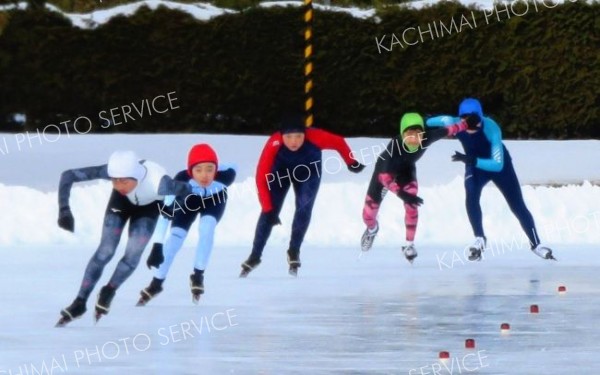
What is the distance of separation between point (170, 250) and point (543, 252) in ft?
13.4

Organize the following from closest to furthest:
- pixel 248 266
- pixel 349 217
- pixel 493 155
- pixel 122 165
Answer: pixel 122 165
pixel 248 266
pixel 493 155
pixel 349 217

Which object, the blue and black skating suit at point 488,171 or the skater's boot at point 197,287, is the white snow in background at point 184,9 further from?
the skater's boot at point 197,287

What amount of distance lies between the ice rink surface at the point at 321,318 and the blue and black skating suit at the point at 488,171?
372 mm

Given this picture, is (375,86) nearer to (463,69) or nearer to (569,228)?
(463,69)

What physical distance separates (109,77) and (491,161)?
9.81 metres

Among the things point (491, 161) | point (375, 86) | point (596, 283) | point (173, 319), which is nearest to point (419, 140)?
point (491, 161)

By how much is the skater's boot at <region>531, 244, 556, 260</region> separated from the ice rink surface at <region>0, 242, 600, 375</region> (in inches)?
4.4

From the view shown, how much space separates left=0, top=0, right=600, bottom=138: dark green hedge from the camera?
945 inches

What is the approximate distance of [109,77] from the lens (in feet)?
78.5

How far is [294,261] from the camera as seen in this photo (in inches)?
557

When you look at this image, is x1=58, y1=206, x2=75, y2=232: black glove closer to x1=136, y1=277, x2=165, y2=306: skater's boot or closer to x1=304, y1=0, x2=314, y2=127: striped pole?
x1=136, y1=277, x2=165, y2=306: skater's boot

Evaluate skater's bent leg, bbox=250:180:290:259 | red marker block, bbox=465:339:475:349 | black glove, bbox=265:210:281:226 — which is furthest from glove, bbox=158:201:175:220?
black glove, bbox=265:210:281:226

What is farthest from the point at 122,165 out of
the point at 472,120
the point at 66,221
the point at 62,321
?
the point at 472,120

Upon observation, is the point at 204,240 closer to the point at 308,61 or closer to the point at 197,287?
the point at 197,287
